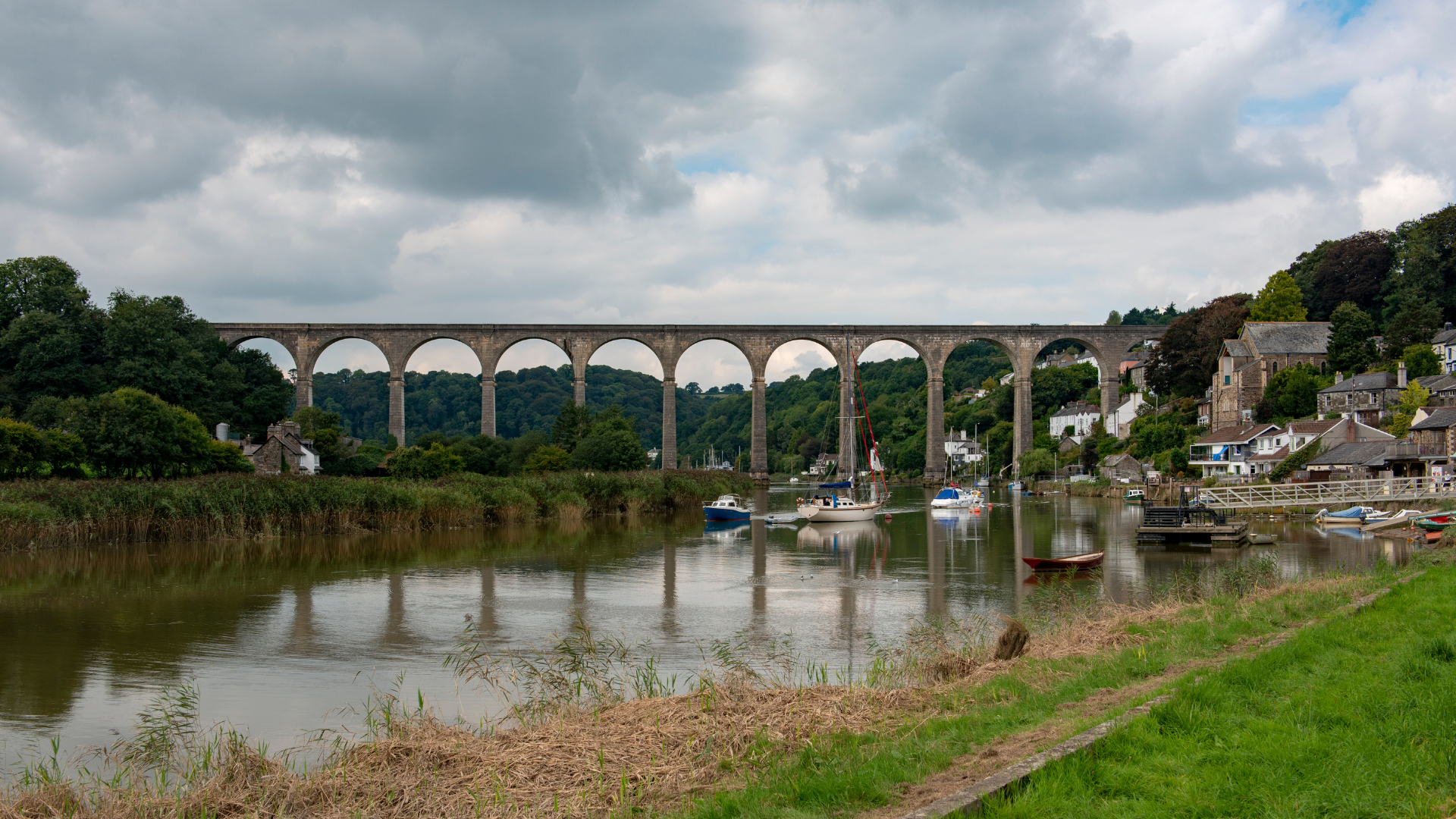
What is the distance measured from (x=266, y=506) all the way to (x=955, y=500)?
28.2m

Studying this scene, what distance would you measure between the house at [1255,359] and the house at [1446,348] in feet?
20.7

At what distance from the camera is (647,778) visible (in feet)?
19.0

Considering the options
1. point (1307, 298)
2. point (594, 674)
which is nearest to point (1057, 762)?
point (594, 674)

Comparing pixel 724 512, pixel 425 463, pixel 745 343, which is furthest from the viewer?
pixel 745 343

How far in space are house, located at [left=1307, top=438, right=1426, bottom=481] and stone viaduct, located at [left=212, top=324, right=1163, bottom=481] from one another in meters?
27.1

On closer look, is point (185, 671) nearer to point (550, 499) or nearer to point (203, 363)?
point (550, 499)

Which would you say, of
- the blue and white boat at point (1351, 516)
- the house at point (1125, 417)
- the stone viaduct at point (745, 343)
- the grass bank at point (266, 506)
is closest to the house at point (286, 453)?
the grass bank at point (266, 506)

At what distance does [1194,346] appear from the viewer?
64.6 metres

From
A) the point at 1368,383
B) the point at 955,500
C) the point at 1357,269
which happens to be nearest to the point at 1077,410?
the point at 1357,269

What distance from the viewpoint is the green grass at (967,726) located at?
15.9 feet

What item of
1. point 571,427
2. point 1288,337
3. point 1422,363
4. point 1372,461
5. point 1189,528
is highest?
point 1288,337

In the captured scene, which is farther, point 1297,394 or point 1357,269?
point 1357,269

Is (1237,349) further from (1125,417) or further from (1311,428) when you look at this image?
(1125,417)

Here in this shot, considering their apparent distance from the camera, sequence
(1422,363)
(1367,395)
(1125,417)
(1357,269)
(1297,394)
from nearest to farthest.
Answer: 1. (1367,395)
2. (1422,363)
3. (1297,394)
4. (1357,269)
5. (1125,417)
